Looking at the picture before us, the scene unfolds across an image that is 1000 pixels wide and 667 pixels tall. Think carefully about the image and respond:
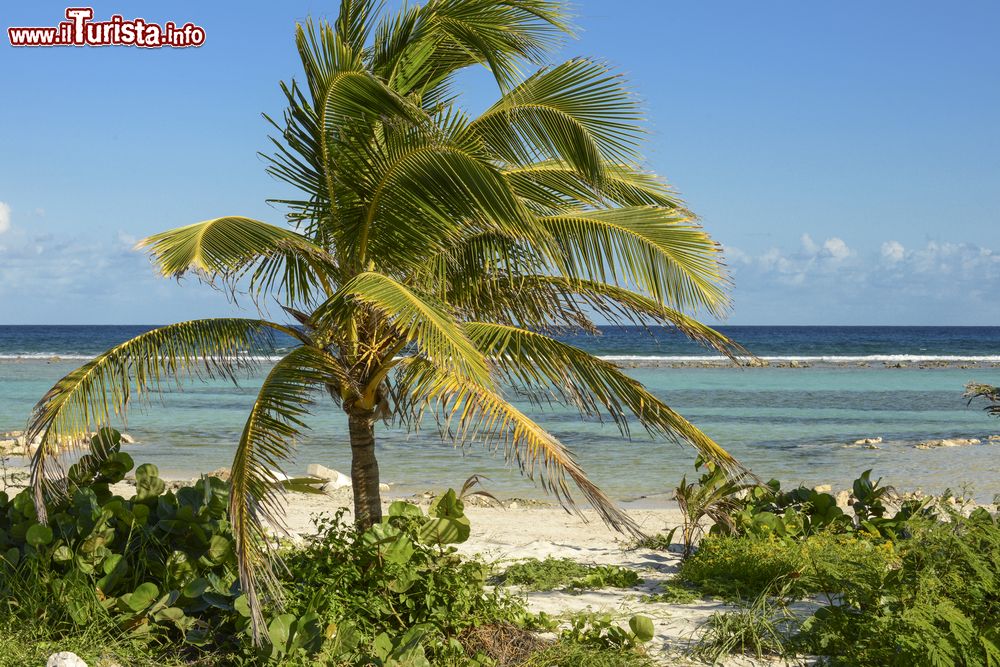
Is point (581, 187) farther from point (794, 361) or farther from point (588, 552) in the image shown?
point (794, 361)

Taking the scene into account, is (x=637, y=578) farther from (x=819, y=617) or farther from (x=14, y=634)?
(x=14, y=634)

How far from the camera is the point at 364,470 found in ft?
17.0

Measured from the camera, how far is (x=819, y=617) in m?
4.16

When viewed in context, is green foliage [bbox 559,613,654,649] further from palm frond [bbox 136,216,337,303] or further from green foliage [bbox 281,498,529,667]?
palm frond [bbox 136,216,337,303]

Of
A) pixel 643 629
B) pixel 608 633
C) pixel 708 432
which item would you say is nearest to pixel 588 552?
pixel 608 633

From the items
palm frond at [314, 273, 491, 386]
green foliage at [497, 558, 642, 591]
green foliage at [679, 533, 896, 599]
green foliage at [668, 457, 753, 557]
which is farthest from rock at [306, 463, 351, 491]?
palm frond at [314, 273, 491, 386]

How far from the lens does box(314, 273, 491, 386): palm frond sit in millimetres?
3820

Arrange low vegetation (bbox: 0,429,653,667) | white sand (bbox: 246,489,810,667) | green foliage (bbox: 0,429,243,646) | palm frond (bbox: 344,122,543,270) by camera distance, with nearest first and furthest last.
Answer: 1. low vegetation (bbox: 0,429,653,667)
2. green foliage (bbox: 0,429,243,646)
3. palm frond (bbox: 344,122,543,270)
4. white sand (bbox: 246,489,810,667)

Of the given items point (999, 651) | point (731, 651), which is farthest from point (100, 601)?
point (999, 651)

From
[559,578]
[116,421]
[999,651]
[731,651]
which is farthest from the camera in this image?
[116,421]

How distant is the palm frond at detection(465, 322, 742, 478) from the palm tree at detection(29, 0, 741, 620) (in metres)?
0.01

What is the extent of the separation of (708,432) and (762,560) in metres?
11.3

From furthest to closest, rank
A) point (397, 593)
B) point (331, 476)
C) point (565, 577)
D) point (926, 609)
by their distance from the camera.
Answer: point (331, 476), point (565, 577), point (397, 593), point (926, 609)

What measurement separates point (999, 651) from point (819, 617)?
0.86m
